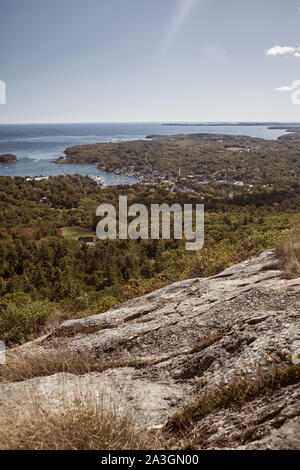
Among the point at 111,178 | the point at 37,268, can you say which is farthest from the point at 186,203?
the point at 111,178

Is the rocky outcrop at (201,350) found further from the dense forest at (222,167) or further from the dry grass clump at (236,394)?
the dense forest at (222,167)

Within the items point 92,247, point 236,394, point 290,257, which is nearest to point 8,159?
point 92,247

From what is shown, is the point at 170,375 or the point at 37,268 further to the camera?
the point at 37,268

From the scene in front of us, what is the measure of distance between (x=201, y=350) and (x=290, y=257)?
5009 millimetres

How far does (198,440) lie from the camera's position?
2945mm

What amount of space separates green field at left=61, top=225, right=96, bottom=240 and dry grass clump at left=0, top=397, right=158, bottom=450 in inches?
2879

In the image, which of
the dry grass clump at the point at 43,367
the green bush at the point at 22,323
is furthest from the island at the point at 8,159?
the dry grass clump at the point at 43,367

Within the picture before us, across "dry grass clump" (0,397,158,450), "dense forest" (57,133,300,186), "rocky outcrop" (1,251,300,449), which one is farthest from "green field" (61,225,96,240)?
"dry grass clump" (0,397,158,450)

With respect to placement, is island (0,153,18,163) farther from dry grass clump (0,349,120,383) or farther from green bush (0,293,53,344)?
dry grass clump (0,349,120,383)

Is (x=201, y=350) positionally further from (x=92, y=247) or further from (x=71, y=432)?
(x=92, y=247)

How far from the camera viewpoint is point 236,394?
350 centimetres

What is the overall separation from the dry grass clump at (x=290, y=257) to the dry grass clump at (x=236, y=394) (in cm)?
449
